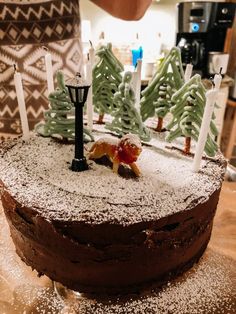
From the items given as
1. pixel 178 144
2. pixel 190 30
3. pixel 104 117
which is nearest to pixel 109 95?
pixel 104 117

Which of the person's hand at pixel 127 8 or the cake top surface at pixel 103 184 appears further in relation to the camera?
the person's hand at pixel 127 8

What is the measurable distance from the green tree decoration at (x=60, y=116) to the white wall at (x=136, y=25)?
2.48 metres

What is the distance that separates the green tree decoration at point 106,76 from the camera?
1.35 meters

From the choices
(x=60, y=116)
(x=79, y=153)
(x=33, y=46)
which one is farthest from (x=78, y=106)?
(x=33, y=46)

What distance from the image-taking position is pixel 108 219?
0.90 m

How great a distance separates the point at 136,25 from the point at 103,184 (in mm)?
2876

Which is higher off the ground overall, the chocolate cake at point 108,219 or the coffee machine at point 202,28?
the coffee machine at point 202,28

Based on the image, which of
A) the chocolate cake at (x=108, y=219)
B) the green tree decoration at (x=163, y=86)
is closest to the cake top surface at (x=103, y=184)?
the chocolate cake at (x=108, y=219)

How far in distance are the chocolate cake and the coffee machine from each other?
82.1 inches

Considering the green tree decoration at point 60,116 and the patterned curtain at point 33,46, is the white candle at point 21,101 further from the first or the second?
the patterned curtain at point 33,46

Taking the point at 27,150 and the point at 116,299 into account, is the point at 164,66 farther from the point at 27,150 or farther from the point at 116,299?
the point at 116,299

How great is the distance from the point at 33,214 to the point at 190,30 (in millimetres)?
2583

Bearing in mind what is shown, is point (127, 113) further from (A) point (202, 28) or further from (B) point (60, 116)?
(A) point (202, 28)

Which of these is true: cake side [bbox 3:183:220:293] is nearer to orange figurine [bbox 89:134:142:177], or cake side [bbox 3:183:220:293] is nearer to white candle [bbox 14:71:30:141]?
orange figurine [bbox 89:134:142:177]
